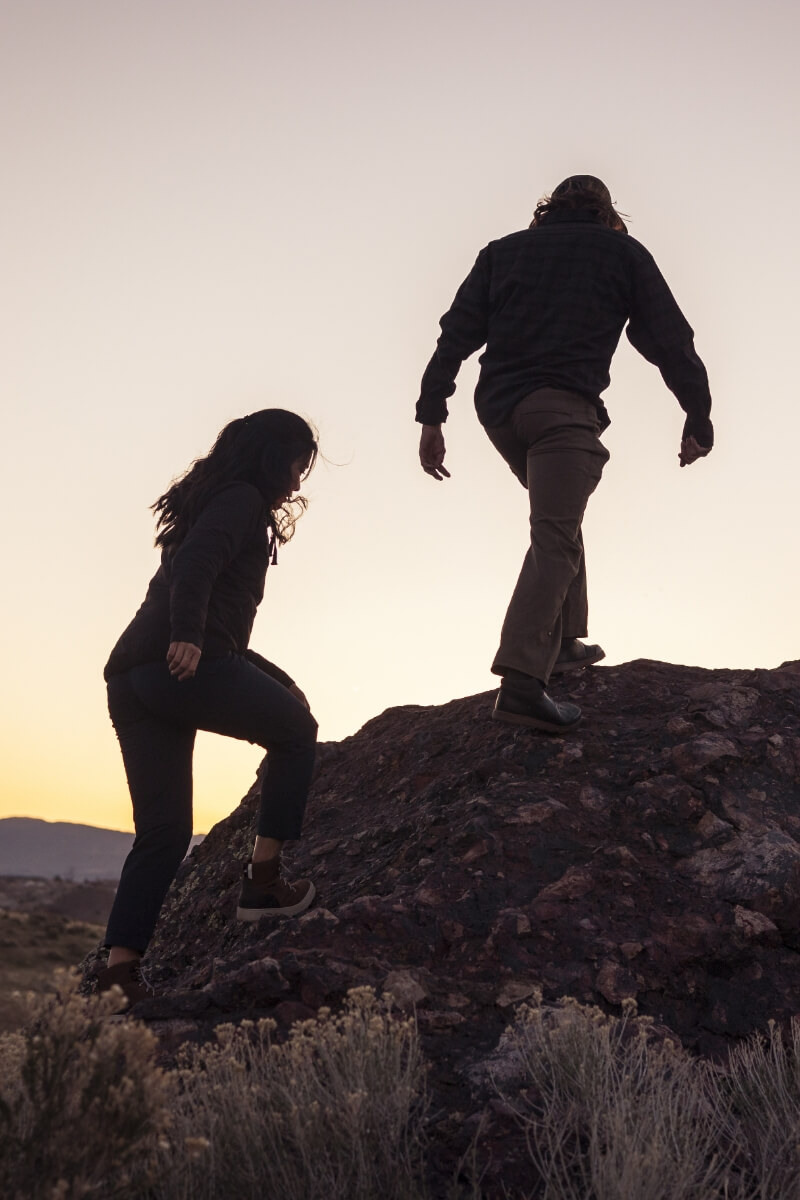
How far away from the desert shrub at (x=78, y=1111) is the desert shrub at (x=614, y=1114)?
3.09 ft

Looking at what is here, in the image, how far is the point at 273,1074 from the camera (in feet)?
9.32

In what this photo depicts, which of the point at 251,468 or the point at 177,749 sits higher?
the point at 251,468

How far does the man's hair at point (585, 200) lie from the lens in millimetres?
5227

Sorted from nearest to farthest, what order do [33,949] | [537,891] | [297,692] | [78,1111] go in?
[78,1111]
[537,891]
[297,692]
[33,949]

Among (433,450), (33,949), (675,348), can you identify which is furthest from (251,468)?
(33,949)

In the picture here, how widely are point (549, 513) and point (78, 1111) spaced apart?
3.37 meters

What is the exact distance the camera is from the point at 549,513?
194 inches

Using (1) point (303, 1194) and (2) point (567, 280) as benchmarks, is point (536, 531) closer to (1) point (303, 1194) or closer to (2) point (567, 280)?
Answer: (2) point (567, 280)

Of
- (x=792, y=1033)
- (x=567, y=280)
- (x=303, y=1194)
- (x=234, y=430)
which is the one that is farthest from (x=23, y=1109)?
(x=567, y=280)

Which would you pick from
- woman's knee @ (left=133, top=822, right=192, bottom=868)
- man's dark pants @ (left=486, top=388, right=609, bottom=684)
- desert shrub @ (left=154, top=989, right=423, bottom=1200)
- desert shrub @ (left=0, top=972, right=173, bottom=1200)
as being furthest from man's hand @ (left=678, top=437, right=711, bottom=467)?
desert shrub @ (left=0, top=972, right=173, bottom=1200)

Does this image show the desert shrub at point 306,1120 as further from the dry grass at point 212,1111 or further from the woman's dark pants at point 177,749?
the woman's dark pants at point 177,749

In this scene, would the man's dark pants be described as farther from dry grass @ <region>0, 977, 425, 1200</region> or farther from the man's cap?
dry grass @ <region>0, 977, 425, 1200</region>

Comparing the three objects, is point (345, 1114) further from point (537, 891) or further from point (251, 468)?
point (251, 468)

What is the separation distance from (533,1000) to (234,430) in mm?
2440
